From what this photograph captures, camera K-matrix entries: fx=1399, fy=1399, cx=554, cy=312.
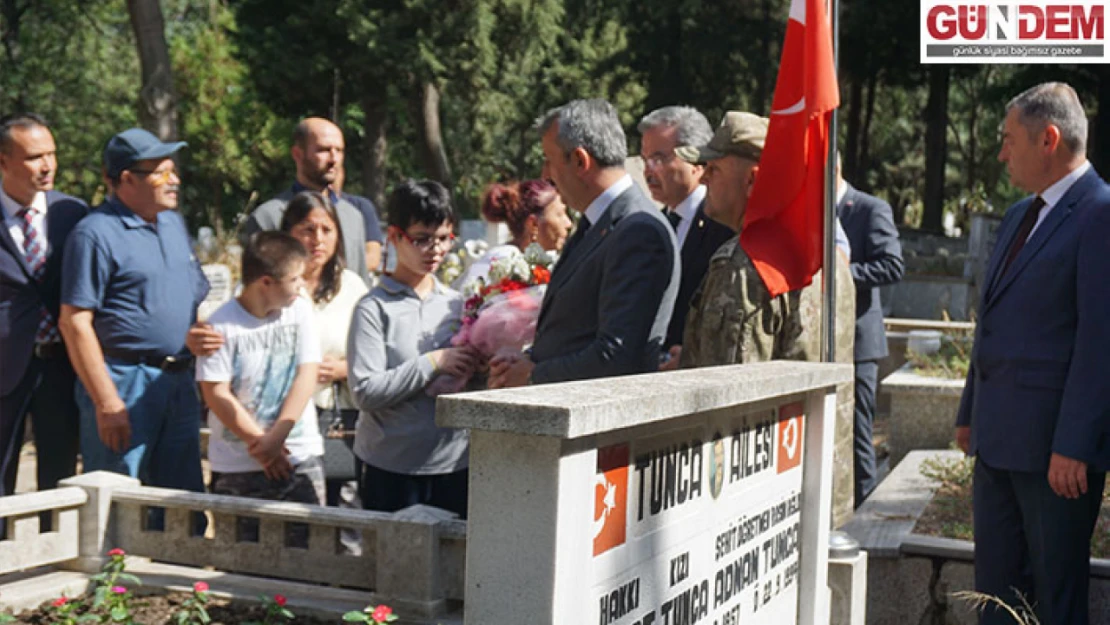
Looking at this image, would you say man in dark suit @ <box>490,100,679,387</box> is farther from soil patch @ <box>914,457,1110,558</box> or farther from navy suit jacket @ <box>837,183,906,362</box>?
navy suit jacket @ <box>837,183,906,362</box>

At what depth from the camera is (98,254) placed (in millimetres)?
5555

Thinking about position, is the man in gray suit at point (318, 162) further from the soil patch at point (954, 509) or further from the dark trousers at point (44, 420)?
the soil patch at point (954, 509)

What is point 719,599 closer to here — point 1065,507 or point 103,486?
point 1065,507

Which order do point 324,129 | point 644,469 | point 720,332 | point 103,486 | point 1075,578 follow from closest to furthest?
point 644,469 < point 720,332 < point 1075,578 < point 103,486 < point 324,129

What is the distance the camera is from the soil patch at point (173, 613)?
14.7 feet

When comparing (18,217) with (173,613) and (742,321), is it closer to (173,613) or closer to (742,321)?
(173,613)

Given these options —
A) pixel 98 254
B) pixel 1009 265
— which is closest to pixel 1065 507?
pixel 1009 265

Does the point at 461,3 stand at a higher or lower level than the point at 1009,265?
higher

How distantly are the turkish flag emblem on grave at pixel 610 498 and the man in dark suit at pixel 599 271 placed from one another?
4.62 feet

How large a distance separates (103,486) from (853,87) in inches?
1535

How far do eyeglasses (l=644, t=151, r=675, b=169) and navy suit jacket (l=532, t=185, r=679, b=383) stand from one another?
4.06 ft

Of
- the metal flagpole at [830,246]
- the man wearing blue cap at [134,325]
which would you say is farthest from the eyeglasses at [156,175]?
the metal flagpole at [830,246]

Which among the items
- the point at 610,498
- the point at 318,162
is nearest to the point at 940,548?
the point at 610,498

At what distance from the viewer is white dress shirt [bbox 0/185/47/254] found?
603 centimetres
